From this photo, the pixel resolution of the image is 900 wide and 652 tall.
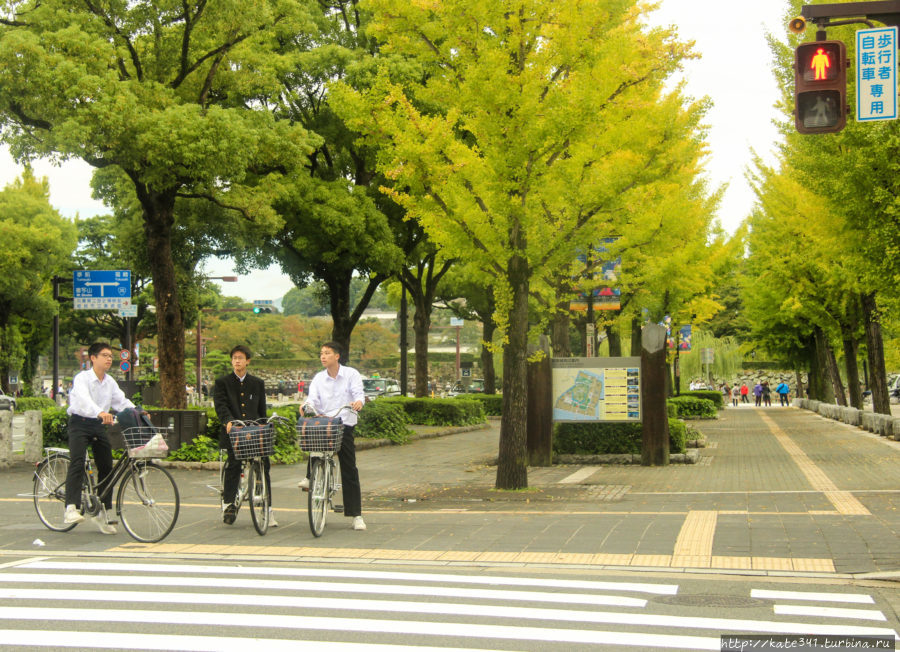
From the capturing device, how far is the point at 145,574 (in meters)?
7.67

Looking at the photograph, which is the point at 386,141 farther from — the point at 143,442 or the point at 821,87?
the point at 821,87

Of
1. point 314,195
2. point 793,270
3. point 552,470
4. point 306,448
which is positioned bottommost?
point 552,470

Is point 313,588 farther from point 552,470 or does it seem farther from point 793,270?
point 793,270

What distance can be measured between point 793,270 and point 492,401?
1448cm

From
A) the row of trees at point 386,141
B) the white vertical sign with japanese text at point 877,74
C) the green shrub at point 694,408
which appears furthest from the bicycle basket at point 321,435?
the green shrub at point 694,408

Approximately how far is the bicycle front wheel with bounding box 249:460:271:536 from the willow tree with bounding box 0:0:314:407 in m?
9.38

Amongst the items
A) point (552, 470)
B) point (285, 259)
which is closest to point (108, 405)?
point (552, 470)

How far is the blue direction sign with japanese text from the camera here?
102ft

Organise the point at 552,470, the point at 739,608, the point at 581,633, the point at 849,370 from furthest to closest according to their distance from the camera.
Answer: the point at 849,370, the point at 552,470, the point at 739,608, the point at 581,633

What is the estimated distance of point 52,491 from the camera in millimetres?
9789

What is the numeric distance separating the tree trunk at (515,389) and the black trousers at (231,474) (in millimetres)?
4528

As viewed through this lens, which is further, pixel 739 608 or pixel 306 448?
pixel 306 448

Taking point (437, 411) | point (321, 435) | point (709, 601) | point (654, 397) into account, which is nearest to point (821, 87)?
point (709, 601)

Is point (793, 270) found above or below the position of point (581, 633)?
above
